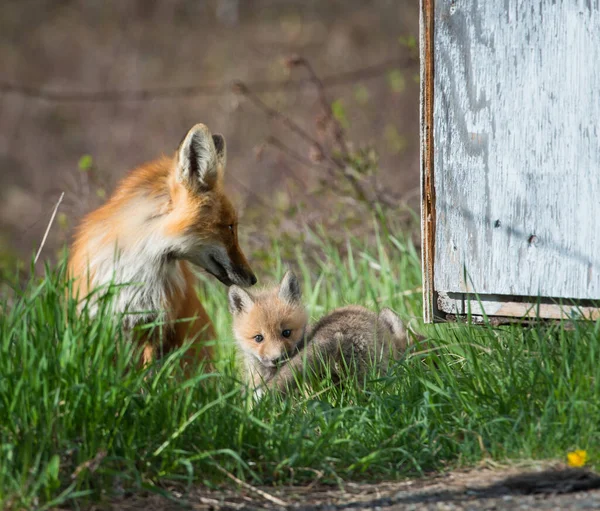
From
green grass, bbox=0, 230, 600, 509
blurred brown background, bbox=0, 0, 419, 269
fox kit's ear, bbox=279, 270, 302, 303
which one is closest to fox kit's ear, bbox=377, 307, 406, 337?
fox kit's ear, bbox=279, 270, 302, 303

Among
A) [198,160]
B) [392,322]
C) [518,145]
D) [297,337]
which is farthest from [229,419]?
[198,160]

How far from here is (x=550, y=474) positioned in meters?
3.59

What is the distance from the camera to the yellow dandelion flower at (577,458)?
3.56 meters

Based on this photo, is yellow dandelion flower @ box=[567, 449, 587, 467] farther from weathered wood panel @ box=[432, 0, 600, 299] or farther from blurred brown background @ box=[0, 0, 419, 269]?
blurred brown background @ box=[0, 0, 419, 269]

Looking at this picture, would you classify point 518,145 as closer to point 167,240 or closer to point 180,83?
point 167,240

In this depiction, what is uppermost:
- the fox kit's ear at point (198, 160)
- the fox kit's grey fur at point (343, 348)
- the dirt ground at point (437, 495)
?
the fox kit's ear at point (198, 160)

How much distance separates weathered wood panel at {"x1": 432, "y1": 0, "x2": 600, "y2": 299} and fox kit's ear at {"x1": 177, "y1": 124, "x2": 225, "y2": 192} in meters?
1.54

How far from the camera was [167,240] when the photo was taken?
5551 mm

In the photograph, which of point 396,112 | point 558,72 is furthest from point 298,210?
point 396,112

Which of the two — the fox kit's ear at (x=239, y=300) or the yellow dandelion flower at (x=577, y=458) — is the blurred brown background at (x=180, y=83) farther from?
the yellow dandelion flower at (x=577, y=458)

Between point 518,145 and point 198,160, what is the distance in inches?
82.3

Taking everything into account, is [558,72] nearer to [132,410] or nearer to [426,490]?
[426,490]

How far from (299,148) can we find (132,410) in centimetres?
1273

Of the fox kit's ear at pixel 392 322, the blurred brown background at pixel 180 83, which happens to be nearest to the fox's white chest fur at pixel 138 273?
the fox kit's ear at pixel 392 322
